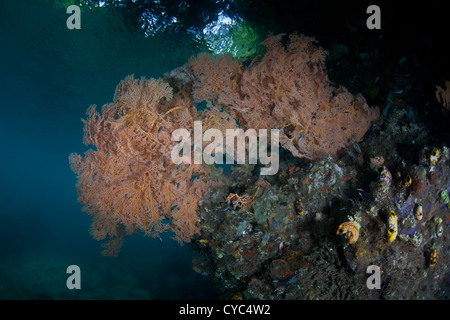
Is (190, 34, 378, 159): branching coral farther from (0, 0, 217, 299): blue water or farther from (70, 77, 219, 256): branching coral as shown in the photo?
(0, 0, 217, 299): blue water

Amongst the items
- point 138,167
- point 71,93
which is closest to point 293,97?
point 138,167

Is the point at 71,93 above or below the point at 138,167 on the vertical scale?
above

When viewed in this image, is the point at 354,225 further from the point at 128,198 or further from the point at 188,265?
the point at 188,265

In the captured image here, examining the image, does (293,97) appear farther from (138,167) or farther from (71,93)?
(71,93)

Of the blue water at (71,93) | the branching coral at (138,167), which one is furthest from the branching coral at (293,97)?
the blue water at (71,93)

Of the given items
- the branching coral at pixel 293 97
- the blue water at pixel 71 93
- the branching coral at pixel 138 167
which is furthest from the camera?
the blue water at pixel 71 93

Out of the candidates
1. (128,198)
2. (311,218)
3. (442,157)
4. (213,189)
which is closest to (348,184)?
(311,218)

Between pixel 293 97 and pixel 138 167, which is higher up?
pixel 293 97

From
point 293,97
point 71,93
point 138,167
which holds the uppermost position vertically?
point 71,93

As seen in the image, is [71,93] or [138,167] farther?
[71,93]

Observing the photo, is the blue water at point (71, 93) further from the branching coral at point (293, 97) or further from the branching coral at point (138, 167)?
the branching coral at point (293, 97)

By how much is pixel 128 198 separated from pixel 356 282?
4987mm

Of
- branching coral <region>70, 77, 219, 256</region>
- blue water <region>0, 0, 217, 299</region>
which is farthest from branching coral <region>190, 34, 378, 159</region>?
blue water <region>0, 0, 217, 299</region>

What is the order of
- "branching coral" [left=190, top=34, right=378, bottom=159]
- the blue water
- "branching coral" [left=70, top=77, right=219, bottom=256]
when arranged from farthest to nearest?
the blue water, "branching coral" [left=190, top=34, right=378, bottom=159], "branching coral" [left=70, top=77, right=219, bottom=256]
